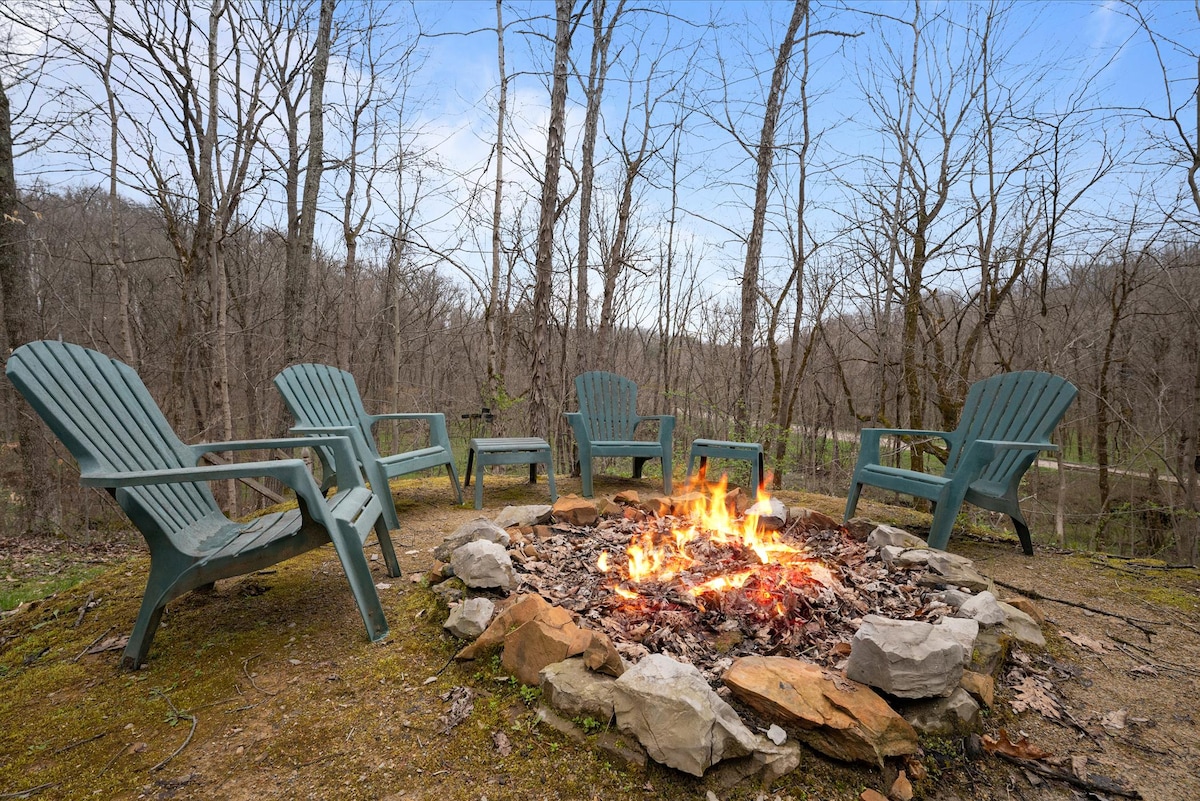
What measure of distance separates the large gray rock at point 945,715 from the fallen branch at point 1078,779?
0.11 m

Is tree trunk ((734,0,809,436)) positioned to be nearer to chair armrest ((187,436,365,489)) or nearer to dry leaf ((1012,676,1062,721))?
dry leaf ((1012,676,1062,721))

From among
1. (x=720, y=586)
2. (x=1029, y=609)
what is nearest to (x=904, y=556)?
(x=1029, y=609)

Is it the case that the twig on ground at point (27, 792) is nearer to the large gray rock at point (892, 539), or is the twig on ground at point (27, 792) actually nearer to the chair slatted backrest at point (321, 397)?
the chair slatted backrest at point (321, 397)

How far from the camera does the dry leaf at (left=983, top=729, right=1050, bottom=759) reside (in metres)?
1.39

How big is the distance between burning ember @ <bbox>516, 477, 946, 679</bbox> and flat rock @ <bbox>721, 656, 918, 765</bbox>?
0.18 metres

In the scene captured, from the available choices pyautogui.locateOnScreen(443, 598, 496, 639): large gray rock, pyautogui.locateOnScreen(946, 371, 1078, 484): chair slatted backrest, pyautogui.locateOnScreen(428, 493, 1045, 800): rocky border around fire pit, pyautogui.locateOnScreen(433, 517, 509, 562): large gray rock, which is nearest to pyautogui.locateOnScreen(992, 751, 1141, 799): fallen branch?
pyautogui.locateOnScreen(428, 493, 1045, 800): rocky border around fire pit

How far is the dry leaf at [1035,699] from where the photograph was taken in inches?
62.5

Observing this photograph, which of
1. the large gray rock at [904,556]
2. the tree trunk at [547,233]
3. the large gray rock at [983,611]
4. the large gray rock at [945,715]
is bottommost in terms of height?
the large gray rock at [945,715]

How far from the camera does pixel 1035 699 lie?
64.2 inches

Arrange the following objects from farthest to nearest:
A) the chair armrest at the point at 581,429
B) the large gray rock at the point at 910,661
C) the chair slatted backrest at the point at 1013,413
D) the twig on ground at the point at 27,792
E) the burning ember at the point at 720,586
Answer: the chair armrest at the point at 581,429 < the chair slatted backrest at the point at 1013,413 < the burning ember at the point at 720,586 < the large gray rock at the point at 910,661 < the twig on ground at the point at 27,792

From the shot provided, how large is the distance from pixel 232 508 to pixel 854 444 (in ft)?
26.8

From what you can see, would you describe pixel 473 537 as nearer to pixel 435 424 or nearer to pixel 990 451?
pixel 435 424

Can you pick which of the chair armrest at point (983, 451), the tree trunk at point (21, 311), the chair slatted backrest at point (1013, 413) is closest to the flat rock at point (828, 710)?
the chair armrest at point (983, 451)

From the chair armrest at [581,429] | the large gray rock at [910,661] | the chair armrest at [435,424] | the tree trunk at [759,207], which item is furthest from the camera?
the tree trunk at [759,207]
